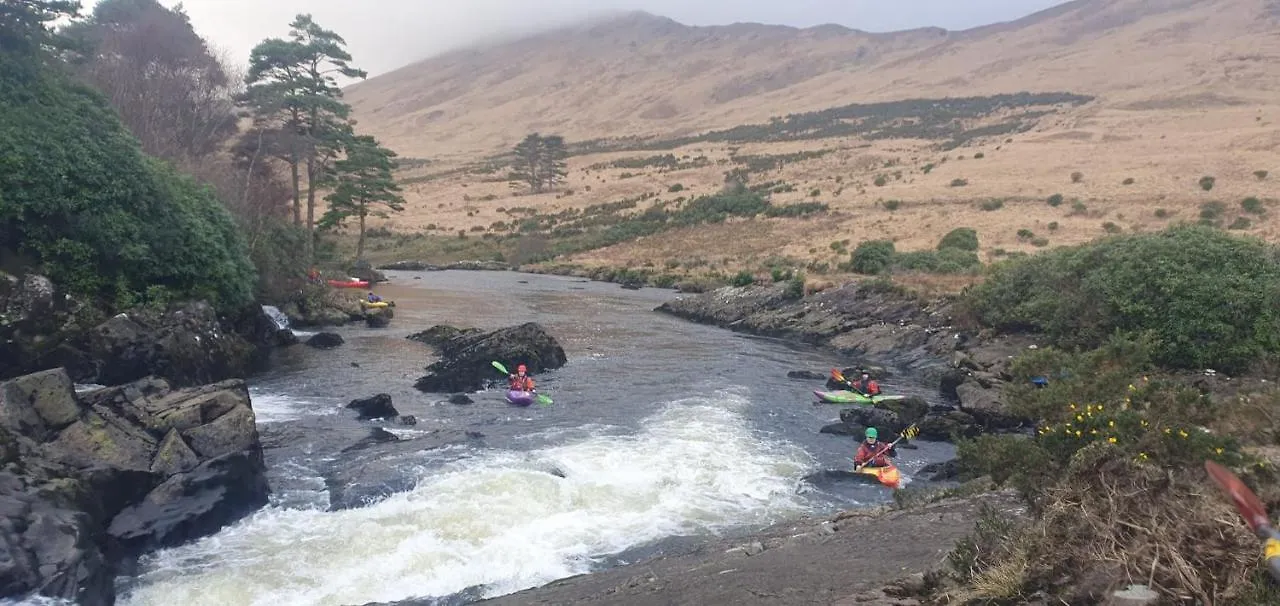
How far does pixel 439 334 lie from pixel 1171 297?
21.0 m

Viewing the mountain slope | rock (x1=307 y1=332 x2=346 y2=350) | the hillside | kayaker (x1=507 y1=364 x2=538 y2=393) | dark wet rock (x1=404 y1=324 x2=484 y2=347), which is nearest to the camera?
kayaker (x1=507 y1=364 x2=538 y2=393)

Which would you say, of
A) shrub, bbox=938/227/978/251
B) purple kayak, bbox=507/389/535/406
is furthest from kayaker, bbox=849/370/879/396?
shrub, bbox=938/227/978/251

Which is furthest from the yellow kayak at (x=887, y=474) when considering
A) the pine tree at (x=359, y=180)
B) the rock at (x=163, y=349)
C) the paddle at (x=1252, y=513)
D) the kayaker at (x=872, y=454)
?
the pine tree at (x=359, y=180)

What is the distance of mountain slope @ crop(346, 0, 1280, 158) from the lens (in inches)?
3888

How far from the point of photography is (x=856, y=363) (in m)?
25.8

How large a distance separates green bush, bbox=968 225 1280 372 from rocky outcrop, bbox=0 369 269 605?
1735 centimetres

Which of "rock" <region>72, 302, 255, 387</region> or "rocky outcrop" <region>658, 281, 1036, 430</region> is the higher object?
"rock" <region>72, 302, 255, 387</region>

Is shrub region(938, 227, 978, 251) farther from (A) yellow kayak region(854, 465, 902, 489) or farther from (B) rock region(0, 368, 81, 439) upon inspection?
(B) rock region(0, 368, 81, 439)

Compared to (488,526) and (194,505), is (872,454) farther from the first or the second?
(194,505)

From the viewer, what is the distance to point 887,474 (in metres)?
13.2

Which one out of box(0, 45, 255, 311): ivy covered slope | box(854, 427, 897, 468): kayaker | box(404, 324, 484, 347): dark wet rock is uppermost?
box(0, 45, 255, 311): ivy covered slope

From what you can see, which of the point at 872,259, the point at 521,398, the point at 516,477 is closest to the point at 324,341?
the point at 521,398

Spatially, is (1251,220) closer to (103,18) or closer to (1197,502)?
(1197,502)

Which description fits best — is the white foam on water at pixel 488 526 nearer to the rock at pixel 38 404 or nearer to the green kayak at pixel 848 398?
the rock at pixel 38 404
